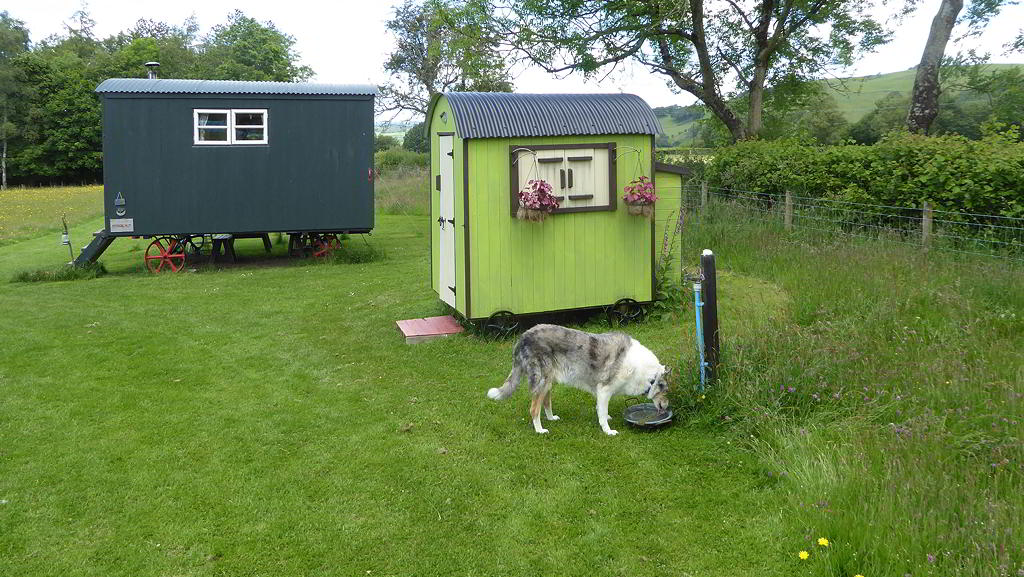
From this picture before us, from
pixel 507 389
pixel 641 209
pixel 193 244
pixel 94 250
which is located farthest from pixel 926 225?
pixel 94 250

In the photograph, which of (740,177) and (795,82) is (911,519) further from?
(795,82)

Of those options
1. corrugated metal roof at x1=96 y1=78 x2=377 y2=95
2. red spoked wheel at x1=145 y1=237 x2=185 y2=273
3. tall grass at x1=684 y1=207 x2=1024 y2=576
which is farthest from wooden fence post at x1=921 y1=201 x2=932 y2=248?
red spoked wheel at x1=145 y1=237 x2=185 y2=273

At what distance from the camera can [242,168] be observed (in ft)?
48.8

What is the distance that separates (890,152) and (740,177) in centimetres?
412

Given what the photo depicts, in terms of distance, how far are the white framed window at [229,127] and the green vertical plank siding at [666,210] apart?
8338 mm

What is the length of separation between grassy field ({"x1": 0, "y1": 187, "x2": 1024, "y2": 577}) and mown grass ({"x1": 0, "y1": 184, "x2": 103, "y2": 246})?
16555 millimetres

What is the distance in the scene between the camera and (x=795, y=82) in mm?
23938

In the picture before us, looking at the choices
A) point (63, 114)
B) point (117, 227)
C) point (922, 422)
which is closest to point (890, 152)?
point (922, 422)

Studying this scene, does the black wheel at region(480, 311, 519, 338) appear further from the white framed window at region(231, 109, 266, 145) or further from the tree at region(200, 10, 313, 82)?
the tree at region(200, 10, 313, 82)

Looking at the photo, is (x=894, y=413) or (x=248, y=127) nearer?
(x=894, y=413)

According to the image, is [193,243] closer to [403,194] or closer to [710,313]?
[403,194]

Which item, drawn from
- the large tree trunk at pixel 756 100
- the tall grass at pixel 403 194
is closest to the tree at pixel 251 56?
the tall grass at pixel 403 194

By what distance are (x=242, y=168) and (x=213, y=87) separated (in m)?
1.48

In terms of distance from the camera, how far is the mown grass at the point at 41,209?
23.3m
